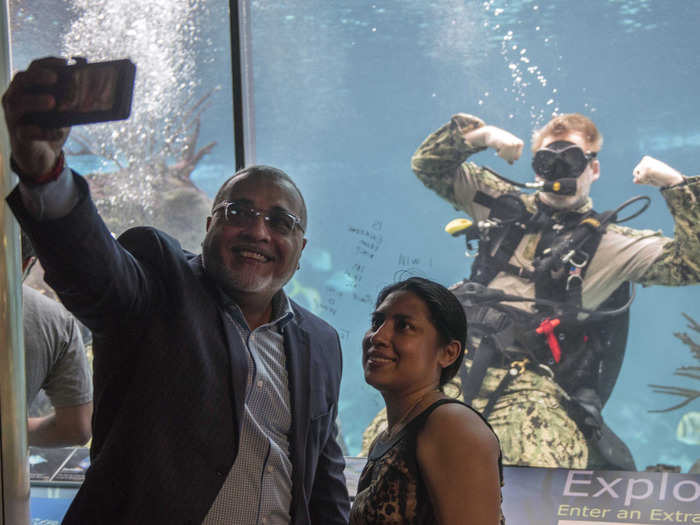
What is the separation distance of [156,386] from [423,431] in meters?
0.47

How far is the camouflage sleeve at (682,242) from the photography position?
2.52 meters

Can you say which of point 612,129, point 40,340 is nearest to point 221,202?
point 40,340

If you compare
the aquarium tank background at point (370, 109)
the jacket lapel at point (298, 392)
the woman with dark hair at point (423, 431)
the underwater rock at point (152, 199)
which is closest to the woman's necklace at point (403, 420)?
the woman with dark hair at point (423, 431)

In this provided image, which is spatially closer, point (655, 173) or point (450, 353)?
point (450, 353)

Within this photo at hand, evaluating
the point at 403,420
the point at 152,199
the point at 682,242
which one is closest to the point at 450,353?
the point at 403,420

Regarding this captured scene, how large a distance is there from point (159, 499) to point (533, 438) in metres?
1.93

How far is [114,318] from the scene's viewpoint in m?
1.06

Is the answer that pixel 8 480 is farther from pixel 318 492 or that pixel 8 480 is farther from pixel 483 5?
pixel 483 5

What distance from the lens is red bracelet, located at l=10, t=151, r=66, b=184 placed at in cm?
82

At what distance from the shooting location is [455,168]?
9.52 feet

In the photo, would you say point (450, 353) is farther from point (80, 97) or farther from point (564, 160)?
point (564, 160)

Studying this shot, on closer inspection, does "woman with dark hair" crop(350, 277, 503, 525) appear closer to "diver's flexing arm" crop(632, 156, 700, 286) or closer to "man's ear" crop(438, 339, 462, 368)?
"man's ear" crop(438, 339, 462, 368)

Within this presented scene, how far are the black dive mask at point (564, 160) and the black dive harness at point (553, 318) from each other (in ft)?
0.50

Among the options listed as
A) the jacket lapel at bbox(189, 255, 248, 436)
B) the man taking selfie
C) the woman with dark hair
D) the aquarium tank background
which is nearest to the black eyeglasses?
the man taking selfie
